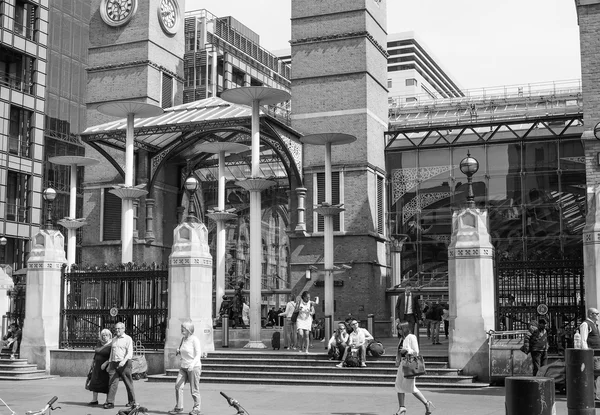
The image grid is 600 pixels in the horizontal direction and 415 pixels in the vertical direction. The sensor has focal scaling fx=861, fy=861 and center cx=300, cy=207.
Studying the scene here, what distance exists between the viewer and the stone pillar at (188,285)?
2202 centimetres

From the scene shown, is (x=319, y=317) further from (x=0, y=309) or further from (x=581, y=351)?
(x=581, y=351)

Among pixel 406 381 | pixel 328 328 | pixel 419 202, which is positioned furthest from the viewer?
pixel 419 202

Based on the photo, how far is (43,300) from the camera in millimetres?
24062

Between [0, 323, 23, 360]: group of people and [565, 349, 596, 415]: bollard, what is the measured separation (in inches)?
694

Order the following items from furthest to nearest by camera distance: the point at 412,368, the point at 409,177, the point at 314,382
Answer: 1. the point at 409,177
2. the point at 314,382
3. the point at 412,368

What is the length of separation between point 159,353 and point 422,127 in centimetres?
1851

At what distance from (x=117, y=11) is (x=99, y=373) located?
27200 mm

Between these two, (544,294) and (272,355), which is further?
(272,355)

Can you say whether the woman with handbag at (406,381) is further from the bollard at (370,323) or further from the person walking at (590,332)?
the bollard at (370,323)

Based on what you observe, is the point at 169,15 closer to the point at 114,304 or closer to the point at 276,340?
the point at 114,304

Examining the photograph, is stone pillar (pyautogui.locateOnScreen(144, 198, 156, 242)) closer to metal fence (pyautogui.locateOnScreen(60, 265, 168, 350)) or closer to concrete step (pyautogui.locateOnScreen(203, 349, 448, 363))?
metal fence (pyautogui.locateOnScreen(60, 265, 168, 350))

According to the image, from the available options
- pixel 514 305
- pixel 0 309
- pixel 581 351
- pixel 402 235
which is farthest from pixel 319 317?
pixel 581 351

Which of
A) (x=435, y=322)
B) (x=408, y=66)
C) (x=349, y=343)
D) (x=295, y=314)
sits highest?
(x=408, y=66)

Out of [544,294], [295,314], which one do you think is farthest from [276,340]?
[544,294]
